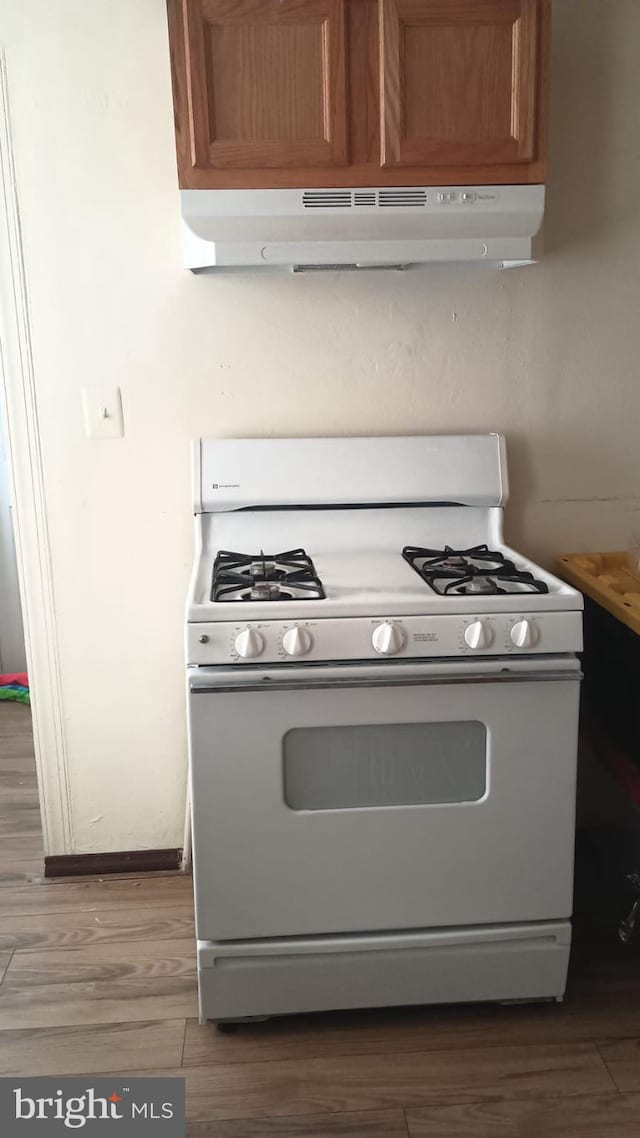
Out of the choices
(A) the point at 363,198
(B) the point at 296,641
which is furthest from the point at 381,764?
(A) the point at 363,198

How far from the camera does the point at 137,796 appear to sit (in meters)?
2.32

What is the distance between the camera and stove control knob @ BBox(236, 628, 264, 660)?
1629 millimetres

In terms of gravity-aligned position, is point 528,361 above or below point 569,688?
above

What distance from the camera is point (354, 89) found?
175 centimetres

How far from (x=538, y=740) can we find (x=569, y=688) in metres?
0.11

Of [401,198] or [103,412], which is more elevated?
[401,198]

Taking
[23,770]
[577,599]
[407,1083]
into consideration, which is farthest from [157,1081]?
[23,770]

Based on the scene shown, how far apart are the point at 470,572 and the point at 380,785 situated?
46cm

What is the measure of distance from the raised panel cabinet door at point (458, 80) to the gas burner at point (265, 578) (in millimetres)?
781

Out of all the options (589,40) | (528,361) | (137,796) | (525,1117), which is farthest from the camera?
(137,796)

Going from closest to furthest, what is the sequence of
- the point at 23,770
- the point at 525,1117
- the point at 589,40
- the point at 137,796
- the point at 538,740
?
the point at 525,1117, the point at 538,740, the point at 589,40, the point at 137,796, the point at 23,770

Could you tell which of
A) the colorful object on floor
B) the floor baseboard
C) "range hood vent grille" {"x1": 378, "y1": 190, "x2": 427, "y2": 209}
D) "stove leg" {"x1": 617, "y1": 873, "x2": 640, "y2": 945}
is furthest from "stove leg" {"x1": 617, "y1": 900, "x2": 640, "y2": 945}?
the colorful object on floor

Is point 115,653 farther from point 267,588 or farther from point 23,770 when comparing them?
point 23,770

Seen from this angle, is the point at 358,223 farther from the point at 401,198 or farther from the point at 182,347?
the point at 182,347
